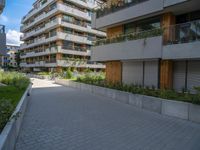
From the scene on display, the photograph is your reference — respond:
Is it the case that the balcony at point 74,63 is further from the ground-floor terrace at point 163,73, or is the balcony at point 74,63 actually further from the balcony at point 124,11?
the ground-floor terrace at point 163,73

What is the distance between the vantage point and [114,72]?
17625 millimetres

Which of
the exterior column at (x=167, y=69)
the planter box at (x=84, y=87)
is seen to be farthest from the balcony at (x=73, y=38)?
the exterior column at (x=167, y=69)

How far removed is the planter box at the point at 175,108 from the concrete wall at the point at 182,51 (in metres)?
3.29

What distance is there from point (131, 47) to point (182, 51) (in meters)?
4.14

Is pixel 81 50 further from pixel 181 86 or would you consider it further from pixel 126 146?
pixel 126 146

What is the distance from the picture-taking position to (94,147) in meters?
5.20

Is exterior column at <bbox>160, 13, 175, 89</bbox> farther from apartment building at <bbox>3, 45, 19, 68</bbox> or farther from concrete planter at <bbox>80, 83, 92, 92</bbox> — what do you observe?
apartment building at <bbox>3, 45, 19, 68</bbox>

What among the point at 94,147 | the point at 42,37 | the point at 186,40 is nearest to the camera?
the point at 94,147

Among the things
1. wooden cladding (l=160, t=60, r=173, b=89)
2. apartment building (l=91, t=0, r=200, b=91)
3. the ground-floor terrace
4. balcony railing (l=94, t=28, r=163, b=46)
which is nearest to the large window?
apartment building (l=91, t=0, r=200, b=91)

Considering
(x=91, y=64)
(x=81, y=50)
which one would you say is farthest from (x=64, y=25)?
(x=91, y=64)

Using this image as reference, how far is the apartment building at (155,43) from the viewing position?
1085cm

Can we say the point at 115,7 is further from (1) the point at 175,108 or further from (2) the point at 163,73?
(1) the point at 175,108

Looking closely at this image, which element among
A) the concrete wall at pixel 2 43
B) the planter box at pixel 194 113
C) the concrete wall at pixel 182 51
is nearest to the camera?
the planter box at pixel 194 113

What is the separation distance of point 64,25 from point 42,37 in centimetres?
928
